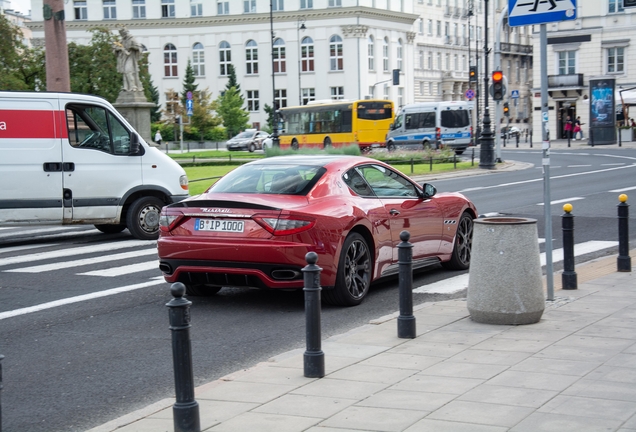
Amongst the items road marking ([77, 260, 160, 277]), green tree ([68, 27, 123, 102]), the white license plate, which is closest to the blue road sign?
the white license plate

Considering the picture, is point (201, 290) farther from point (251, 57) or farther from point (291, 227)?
point (251, 57)

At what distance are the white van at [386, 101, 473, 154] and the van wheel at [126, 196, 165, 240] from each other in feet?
132

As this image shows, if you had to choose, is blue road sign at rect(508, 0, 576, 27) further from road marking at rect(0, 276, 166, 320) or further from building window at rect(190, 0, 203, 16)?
building window at rect(190, 0, 203, 16)

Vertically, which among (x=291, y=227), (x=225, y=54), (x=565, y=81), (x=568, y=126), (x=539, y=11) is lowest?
(x=291, y=227)

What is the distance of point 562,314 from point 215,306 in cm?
336

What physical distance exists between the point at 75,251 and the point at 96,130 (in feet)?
6.70

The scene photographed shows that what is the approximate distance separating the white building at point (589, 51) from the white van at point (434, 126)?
17.4 metres

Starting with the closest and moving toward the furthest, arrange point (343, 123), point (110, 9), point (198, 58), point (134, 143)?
1. point (134, 143)
2. point (343, 123)
3. point (110, 9)
4. point (198, 58)

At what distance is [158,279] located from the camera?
11.1 metres

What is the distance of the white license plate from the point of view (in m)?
8.85

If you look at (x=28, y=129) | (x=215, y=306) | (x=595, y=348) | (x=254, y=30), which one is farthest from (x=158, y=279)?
(x=254, y=30)

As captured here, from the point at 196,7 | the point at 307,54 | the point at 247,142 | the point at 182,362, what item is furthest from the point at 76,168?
the point at 196,7

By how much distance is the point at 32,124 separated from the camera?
14336mm

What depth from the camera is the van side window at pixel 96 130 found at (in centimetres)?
1470
